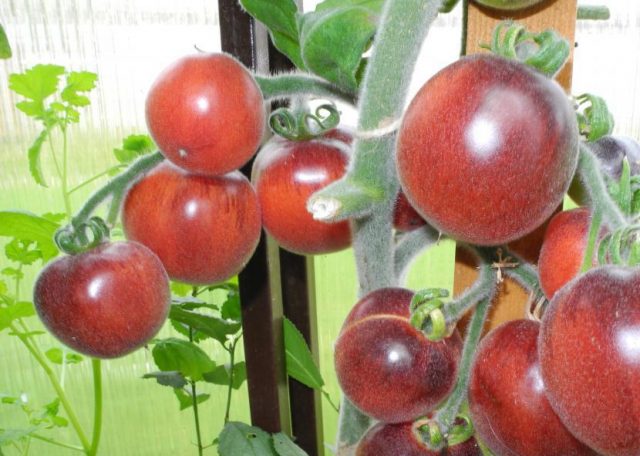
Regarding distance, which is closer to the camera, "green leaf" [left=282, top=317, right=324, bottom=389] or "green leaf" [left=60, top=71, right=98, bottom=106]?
"green leaf" [left=282, top=317, right=324, bottom=389]

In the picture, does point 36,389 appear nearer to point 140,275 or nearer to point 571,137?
point 140,275

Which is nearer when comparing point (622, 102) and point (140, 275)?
point (140, 275)

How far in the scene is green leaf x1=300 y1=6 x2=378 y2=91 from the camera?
29 cm

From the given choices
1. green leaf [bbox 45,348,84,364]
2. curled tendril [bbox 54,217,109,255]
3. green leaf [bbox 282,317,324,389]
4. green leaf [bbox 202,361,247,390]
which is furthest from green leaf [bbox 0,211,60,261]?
green leaf [bbox 45,348,84,364]

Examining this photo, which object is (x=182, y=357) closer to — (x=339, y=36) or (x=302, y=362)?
(x=302, y=362)

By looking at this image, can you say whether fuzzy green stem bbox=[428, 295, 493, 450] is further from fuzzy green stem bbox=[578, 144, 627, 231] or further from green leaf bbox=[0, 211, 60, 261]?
green leaf bbox=[0, 211, 60, 261]

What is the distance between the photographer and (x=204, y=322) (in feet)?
2.07

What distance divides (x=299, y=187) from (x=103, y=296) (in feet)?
0.45

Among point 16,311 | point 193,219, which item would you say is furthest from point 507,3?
point 16,311

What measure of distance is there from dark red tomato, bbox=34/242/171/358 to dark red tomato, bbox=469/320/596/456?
0.21 metres

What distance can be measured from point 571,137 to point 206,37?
68cm

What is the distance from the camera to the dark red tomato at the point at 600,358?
18cm

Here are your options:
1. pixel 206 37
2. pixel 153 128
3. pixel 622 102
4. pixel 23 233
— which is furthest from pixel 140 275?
pixel 622 102

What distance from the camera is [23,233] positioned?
500 mm
